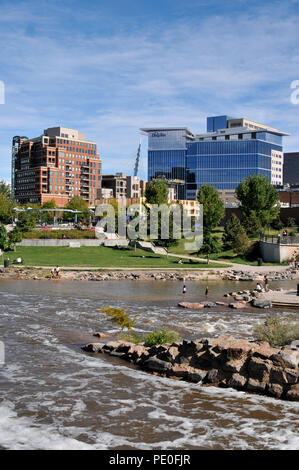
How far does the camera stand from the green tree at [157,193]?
118213 millimetres

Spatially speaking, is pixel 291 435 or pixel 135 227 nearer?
pixel 291 435

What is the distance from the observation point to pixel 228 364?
22781mm

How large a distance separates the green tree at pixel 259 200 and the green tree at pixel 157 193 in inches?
750

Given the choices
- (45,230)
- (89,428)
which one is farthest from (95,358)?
(45,230)

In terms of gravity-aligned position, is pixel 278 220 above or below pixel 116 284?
above

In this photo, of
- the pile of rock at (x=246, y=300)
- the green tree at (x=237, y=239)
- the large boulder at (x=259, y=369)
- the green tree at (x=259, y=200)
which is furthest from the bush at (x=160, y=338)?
the green tree at (x=259, y=200)

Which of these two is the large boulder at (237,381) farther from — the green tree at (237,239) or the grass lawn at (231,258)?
the green tree at (237,239)

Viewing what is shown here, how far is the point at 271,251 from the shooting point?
269 feet

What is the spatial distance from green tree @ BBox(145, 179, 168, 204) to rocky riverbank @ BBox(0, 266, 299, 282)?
4875 centimetres

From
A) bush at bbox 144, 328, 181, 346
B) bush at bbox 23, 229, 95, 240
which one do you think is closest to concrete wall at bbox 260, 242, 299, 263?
bush at bbox 23, 229, 95, 240

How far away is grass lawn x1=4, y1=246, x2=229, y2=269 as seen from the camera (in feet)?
247
